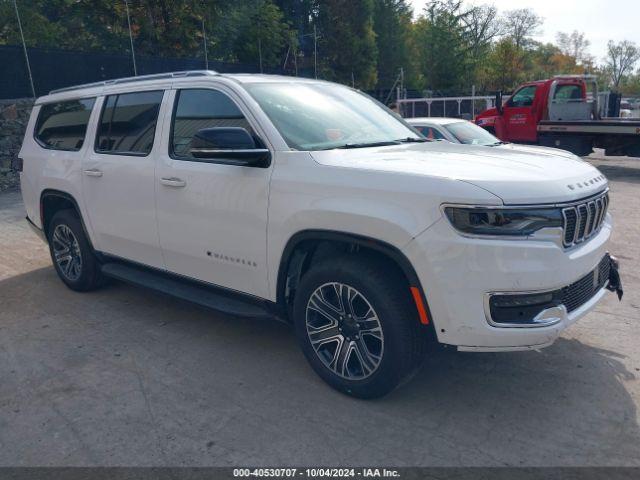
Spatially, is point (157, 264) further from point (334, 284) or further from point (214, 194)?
point (334, 284)

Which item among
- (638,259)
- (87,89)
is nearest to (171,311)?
(87,89)

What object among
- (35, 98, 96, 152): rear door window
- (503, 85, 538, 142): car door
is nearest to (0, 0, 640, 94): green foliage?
(503, 85, 538, 142): car door

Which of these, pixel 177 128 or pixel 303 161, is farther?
pixel 177 128

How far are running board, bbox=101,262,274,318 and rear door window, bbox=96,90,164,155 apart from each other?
1024 millimetres

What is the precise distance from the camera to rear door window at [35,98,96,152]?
5.26m

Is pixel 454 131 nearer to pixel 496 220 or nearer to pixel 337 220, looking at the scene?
pixel 337 220

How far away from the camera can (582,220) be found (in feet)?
10.4

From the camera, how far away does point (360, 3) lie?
37938 millimetres

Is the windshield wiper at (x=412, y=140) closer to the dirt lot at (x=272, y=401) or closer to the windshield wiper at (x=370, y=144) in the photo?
the windshield wiper at (x=370, y=144)

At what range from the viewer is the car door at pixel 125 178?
4.48m

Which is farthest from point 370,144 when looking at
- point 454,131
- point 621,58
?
point 621,58

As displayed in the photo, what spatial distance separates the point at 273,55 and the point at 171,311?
21719mm

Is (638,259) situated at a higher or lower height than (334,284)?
lower

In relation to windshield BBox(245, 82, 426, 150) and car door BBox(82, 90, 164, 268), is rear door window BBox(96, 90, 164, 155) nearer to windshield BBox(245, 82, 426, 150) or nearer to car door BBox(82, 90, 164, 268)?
car door BBox(82, 90, 164, 268)
